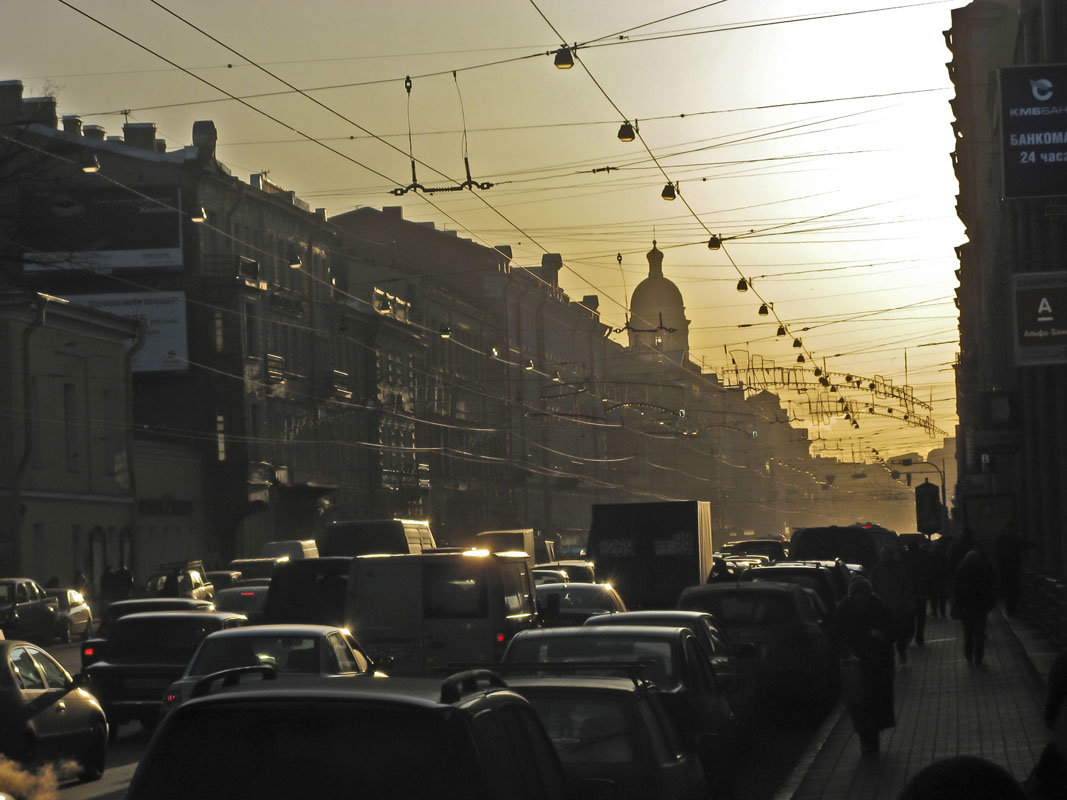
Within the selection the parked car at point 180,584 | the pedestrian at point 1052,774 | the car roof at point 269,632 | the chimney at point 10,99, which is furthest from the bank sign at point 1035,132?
the chimney at point 10,99

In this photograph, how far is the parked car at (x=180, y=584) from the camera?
41.7 m

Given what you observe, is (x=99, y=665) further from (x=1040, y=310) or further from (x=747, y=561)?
(x=747, y=561)

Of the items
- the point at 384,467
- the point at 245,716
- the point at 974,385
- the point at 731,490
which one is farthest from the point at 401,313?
the point at 731,490

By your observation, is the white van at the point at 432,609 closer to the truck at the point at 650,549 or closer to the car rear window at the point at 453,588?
the car rear window at the point at 453,588

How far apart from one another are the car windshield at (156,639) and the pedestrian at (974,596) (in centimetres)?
1002

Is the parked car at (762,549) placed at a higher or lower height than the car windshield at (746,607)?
lower

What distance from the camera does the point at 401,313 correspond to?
256ft

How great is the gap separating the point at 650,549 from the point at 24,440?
20.7 meters

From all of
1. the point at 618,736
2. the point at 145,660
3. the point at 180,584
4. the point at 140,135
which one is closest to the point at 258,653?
the point at 145,660

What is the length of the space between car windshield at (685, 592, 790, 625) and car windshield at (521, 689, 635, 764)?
9.72 m

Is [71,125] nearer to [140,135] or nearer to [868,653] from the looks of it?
[140,135]

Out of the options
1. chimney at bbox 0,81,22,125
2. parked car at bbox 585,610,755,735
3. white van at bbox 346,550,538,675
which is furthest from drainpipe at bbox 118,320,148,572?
parked car at bbox 585,610,755,735

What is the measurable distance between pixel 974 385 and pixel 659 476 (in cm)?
5848

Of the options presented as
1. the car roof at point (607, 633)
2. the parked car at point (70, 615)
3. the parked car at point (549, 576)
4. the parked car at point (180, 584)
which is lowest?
the parked car at point (70, 615)
